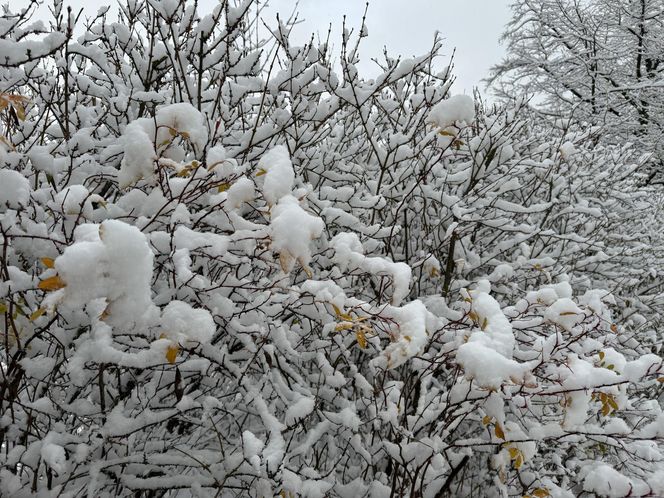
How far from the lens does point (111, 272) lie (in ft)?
3.24

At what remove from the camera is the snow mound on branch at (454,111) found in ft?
6.66

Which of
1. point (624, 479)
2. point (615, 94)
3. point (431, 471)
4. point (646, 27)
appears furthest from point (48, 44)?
point (646, 27)

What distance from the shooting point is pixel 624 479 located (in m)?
1.80

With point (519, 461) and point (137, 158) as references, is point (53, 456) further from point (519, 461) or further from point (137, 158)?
point (519, 461)

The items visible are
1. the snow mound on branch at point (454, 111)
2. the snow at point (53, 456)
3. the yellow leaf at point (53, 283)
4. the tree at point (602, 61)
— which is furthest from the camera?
the tree at point (602, 61)

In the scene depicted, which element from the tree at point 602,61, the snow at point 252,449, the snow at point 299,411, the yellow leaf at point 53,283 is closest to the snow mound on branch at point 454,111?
the snow at point 299,411

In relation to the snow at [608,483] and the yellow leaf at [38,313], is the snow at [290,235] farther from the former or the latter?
the snow at [608,483]

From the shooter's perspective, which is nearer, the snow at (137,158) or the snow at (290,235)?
the snow at (290,235)

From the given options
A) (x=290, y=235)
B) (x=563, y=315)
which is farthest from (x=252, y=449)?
(x=563, y=315)

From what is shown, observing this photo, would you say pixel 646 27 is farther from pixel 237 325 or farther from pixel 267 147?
pixel 237 325

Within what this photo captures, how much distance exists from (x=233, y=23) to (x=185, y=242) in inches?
50.7

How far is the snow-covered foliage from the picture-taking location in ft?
4.58

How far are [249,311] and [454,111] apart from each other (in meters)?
1.15

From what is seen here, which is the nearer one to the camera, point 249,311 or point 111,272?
point 111,272
